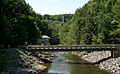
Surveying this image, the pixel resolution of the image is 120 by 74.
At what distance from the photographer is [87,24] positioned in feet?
376

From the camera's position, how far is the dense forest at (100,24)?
91400 millimetres

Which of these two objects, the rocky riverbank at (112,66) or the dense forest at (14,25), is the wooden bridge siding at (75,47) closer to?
the rocky riverbank at (112,66)

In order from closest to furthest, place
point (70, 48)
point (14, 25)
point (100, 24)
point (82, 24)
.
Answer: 1. point (70, 48)
2. point (14, 25)
3. point (100, 24)
4. point (82, 24)

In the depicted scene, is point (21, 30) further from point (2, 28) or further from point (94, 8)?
point (94, 8)

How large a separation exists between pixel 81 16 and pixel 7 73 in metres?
81.2

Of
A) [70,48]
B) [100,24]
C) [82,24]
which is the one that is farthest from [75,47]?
[82,24]

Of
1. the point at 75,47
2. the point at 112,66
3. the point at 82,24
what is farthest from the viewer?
the point at 82,24

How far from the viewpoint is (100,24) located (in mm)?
99688

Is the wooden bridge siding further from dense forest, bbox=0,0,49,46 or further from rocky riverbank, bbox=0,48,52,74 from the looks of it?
rocky riverbank, bbox=0,48,52,74

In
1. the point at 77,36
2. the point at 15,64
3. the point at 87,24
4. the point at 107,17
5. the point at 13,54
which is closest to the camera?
the point at 15,64

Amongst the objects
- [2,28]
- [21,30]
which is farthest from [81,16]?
[2,28]

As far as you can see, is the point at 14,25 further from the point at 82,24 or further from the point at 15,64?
the point at 82,24

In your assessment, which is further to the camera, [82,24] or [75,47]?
[82,24]

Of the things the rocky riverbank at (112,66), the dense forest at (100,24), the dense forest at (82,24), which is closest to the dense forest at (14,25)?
the dense forest at (82,24)
